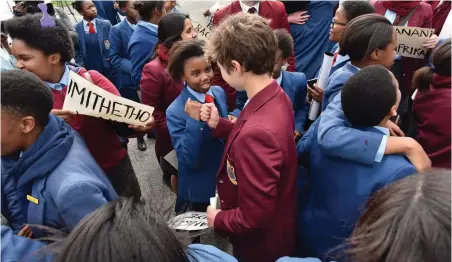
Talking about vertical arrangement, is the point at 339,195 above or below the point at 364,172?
below

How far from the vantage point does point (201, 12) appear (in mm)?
3225

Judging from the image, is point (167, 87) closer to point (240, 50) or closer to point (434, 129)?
point (240, 50)

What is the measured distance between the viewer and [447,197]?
2.39 feet

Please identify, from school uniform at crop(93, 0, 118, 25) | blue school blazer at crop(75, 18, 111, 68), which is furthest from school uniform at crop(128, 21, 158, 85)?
school uniform at crop(93, 0, 118, 25)

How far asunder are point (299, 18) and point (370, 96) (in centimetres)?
219

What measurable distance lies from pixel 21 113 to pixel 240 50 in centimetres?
80

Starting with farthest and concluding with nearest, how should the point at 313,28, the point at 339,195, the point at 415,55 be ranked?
the point at 313,28 < the point at 415,55 < the point at 339,195

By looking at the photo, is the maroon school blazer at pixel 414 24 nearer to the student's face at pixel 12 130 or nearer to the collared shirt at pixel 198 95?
the collared shirt at pixel 198 95

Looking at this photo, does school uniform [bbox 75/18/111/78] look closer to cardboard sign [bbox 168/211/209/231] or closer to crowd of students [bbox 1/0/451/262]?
crowd of students [bbox 1/0/451/262]

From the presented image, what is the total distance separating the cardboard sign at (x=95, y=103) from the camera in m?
1.53

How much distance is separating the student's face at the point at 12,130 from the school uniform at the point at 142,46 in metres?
1.74

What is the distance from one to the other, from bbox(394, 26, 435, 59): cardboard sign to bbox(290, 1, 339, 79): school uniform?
0.99 m

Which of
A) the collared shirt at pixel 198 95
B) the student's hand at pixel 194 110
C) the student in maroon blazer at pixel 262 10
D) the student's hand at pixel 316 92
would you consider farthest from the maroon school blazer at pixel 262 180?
the student in maroon blazer at pixel 262 10

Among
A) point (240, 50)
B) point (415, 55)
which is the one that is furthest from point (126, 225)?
point (415, 55)
